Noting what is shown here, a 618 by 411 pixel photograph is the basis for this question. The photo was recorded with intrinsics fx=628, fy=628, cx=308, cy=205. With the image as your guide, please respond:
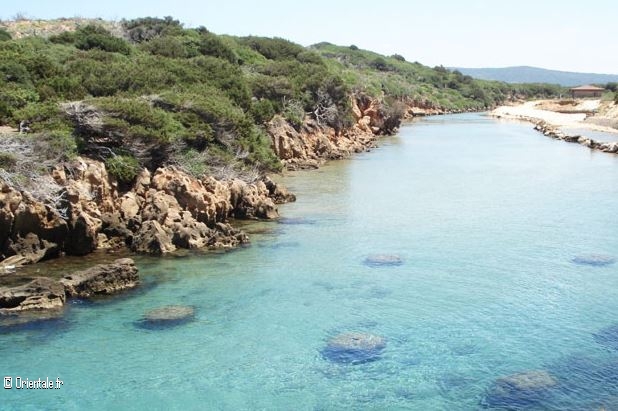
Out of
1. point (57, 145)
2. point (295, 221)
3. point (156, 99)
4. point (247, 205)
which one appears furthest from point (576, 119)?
point (57, 145)

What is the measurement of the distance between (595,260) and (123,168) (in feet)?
62.1

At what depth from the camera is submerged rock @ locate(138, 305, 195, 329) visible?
17.4 metres

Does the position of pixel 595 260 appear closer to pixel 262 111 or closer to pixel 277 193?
pixel 277 193

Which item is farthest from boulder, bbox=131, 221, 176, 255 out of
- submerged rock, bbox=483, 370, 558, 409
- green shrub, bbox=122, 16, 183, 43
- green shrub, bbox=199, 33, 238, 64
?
green shrub, bbox=122, 16, 183, 43

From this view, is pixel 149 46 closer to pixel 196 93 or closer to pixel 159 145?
pixel 196 93

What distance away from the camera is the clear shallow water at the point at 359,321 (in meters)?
13.9

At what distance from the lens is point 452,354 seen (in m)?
15.7

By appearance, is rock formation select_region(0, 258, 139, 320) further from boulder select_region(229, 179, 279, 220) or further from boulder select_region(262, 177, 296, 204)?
boulder select_region(262, 177, 296, 204)

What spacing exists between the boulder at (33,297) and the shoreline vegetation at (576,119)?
172 ft

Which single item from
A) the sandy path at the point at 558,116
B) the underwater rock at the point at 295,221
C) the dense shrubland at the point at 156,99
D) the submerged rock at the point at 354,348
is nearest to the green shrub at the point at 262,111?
the dense shrubland at the point at 156,99

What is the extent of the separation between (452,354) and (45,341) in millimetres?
10326

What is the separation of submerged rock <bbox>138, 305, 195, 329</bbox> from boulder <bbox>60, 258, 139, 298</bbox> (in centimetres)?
222

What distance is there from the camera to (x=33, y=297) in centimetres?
1794

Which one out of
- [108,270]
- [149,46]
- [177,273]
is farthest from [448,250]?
[149,46]
